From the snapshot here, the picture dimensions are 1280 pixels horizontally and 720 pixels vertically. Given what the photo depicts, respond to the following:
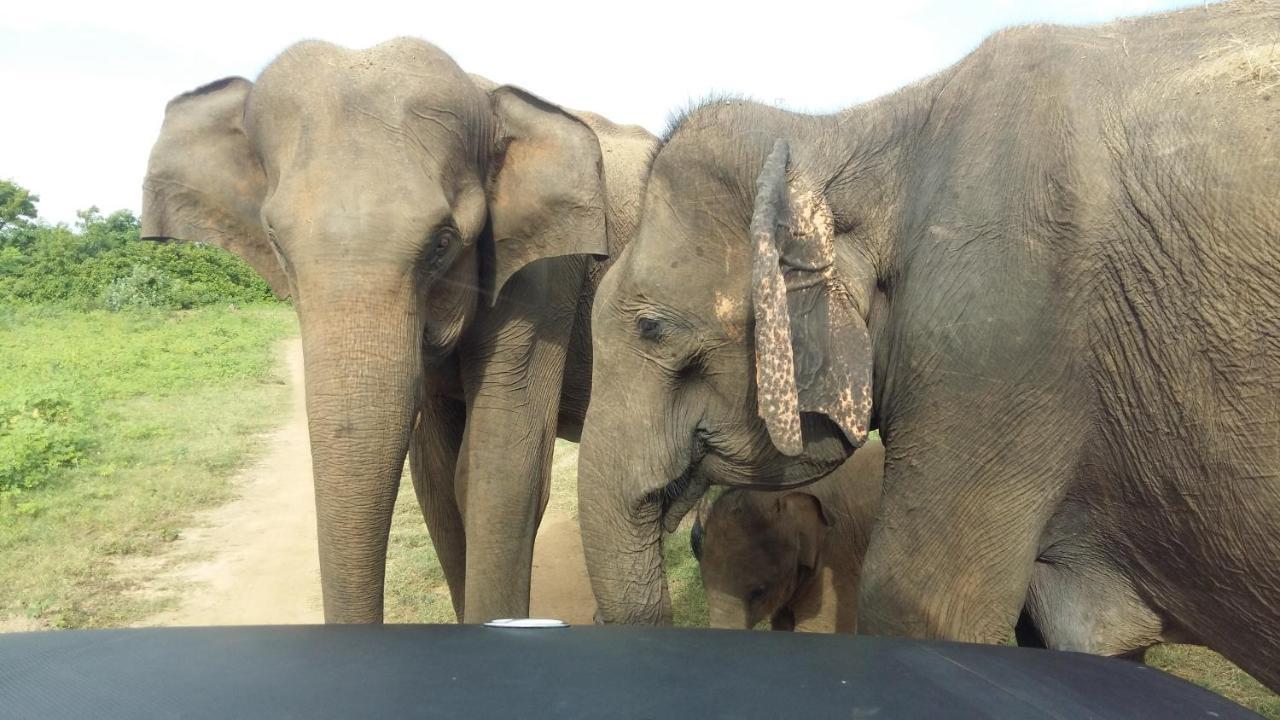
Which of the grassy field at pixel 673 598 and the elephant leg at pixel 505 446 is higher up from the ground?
the elephant leg at pixel 505 446

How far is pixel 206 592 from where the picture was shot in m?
5.43

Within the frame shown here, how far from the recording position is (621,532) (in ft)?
9.25

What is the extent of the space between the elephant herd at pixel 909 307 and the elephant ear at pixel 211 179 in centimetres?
14

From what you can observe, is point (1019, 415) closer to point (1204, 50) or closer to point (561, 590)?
point (1204, 50)

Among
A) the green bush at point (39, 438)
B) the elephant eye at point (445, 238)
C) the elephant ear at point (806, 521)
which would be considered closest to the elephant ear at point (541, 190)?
the elephant eye at point (445, 238)

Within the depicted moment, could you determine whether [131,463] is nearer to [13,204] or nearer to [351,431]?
[351,431]

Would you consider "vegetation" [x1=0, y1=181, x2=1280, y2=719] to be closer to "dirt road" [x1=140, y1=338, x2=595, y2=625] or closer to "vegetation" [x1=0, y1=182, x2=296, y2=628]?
"vegetation" [x1=0, y1=182, x2=296, y2=628]

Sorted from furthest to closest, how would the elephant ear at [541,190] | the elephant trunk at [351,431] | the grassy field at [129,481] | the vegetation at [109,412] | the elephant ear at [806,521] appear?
the vegetation at [109,412], the grassy field at [129,481], the elephant ear at [806,521], the elephant ear at [541,190], the elephant trunk at [351,431]

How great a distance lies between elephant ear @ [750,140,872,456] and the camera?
235 cm

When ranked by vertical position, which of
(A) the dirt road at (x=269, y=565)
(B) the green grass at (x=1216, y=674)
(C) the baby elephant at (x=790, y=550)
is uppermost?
(C) the baby elephant at (x=790, y=550)

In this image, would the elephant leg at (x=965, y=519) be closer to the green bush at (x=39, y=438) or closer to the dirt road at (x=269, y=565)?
the dirt road at (x=269, y=565)

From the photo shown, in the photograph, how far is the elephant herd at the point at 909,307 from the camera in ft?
6.51

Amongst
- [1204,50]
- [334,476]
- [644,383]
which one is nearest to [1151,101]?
[1204,50]

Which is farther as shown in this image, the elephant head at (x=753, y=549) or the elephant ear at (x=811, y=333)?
the elephant head at (x=753, y=549)
